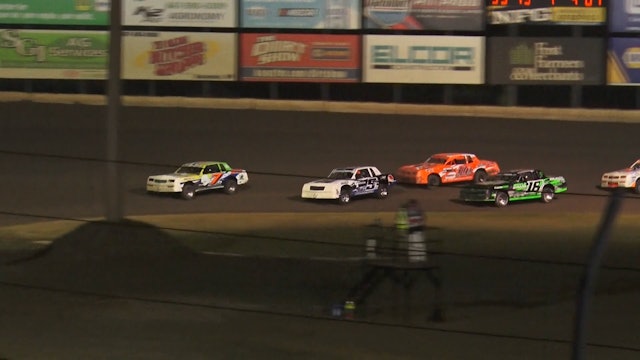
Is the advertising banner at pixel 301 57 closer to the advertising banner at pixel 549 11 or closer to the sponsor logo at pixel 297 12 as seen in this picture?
the sponsor logo at pixel 297 12

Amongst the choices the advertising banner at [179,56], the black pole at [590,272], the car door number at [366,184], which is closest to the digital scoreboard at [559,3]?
the car door number at [366,184]

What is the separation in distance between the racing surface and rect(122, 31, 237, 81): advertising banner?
1.26m

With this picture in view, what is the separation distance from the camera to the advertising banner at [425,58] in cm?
2772

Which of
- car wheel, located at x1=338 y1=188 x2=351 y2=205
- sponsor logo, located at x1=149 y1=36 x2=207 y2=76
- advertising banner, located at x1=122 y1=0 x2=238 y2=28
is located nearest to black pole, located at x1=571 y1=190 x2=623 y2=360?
car wheel, located at x1=338 y1=188 x2=351 y2=205

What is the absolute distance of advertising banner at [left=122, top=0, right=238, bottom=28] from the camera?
1089 inches

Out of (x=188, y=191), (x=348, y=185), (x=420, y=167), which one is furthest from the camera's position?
(x=420, y=167)

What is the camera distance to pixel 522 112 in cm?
2909

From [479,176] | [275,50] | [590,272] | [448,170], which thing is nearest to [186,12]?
[275,50]

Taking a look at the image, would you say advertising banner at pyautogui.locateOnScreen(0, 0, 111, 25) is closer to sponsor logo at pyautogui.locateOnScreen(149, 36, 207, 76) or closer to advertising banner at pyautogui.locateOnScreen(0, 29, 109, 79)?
advertising banner at pyautogui.locateOnScreen(0, 29, 109, 79)

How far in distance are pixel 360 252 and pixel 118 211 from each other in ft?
14.0

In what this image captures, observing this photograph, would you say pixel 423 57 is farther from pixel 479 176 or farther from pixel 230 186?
pixel 230 186

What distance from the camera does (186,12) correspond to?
27781 mm

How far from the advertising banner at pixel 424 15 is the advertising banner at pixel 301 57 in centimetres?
92

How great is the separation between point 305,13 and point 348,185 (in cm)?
704
